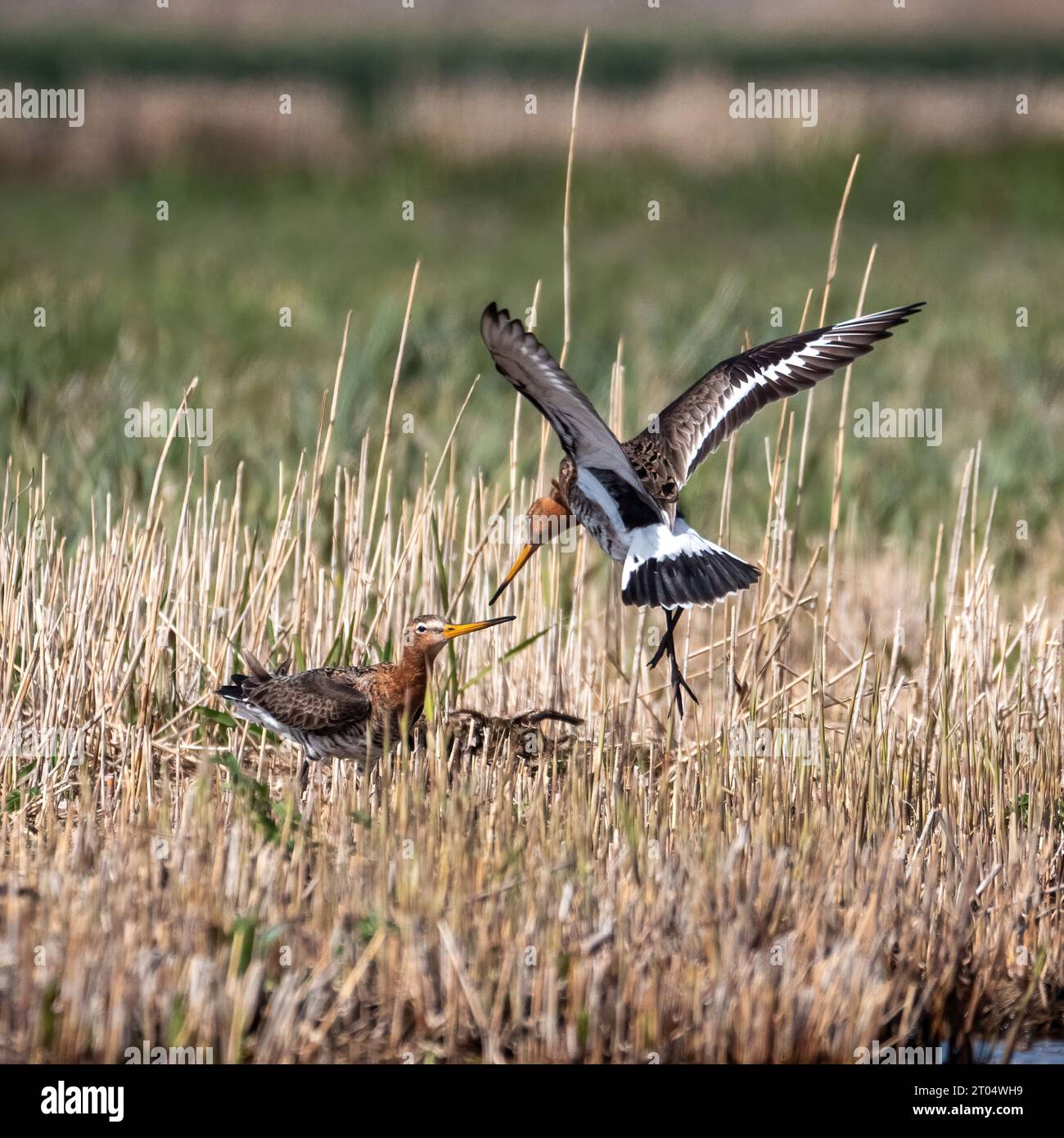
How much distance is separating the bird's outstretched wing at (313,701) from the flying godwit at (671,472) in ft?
2.27

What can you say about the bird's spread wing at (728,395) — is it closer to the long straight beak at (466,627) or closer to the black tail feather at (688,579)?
the black tail feather at (688,579)

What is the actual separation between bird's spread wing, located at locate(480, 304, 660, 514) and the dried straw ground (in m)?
0.96

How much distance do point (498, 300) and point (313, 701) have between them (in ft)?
38.7

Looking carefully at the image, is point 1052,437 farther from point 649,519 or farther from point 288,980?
point 288,980

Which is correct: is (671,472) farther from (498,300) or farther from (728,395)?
(498,300)

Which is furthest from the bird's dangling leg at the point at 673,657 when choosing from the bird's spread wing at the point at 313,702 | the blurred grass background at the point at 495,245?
the blurred grass background at the point at 495,245

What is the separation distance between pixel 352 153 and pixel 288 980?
89.5ft

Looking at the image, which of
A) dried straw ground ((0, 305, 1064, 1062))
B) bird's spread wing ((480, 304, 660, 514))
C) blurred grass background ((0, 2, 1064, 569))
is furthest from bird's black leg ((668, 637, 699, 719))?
blurred grass background ((0, 2, 1064, 569))

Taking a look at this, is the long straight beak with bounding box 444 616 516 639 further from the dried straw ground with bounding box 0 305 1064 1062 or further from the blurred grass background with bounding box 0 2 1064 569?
the blurred grass background with bounding box 0 2 1064 569

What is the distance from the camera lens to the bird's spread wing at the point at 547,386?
574 centimetres

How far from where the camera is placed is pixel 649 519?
7070 millimetres

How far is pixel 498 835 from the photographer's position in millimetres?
5789

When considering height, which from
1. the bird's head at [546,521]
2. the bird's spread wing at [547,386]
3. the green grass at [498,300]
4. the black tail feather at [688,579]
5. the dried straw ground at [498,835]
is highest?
the green grass at [498,300]

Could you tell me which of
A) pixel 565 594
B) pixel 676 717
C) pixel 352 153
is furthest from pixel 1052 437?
pixel 352 153
